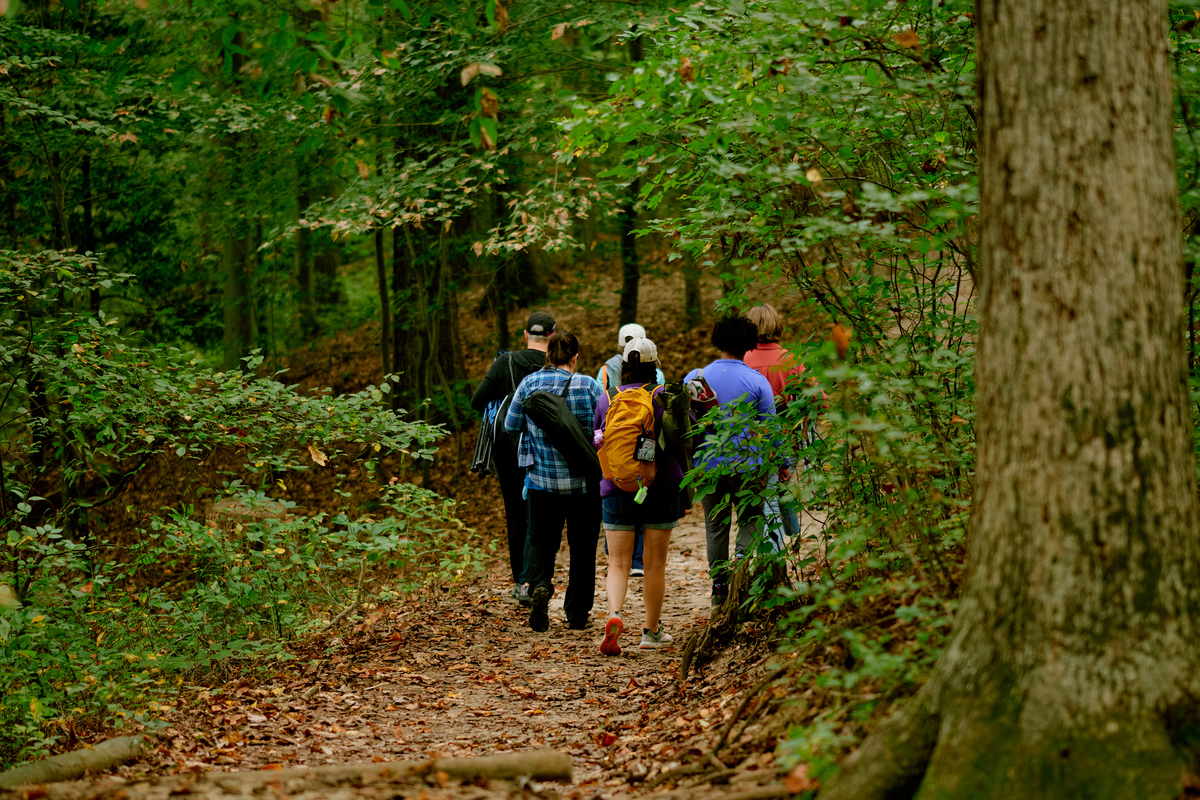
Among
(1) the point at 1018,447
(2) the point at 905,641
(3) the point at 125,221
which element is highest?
(3) the point at 125,221

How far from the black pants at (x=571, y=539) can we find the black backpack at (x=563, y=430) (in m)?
0.28

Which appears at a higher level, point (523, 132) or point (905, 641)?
point (523, 132)

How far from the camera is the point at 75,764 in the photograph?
399 centimetres

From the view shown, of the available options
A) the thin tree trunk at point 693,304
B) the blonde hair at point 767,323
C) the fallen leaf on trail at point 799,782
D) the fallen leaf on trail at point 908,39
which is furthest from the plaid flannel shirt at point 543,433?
the thin tree trunk at point 693,304

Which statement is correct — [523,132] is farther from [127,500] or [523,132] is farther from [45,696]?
[45,696]

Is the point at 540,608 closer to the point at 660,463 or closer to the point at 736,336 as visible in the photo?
the point at 660,463

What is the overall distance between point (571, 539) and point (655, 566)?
0.95m

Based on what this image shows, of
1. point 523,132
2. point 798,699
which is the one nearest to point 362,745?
point 798,699

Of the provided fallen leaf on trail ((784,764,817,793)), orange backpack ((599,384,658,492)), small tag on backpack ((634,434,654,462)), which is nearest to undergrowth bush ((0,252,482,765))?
orange backpack ((599,384,658,492))

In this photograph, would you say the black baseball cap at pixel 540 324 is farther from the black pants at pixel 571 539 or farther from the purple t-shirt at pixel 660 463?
the black pants at pixel 571 539

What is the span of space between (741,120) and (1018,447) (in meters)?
2.33

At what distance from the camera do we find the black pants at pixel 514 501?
25.7 feet

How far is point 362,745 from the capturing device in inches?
191

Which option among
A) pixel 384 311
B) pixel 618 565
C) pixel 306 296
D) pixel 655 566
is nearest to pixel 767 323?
pixel 655 566
